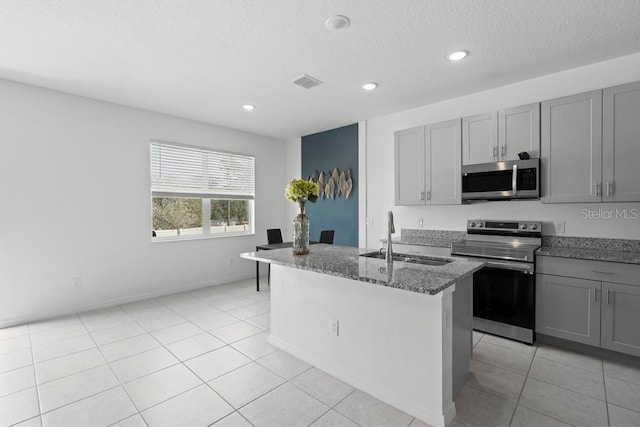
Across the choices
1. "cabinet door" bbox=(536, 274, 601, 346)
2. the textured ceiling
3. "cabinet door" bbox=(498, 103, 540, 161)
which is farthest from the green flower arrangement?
"cabinet door" bbox=(536, 274, 601, 346)

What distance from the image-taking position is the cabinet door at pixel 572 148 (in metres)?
2.70

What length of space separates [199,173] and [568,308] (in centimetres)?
490

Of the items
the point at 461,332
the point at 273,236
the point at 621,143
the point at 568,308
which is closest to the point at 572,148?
the point at 621,143

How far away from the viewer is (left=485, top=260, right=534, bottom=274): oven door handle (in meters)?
2.80

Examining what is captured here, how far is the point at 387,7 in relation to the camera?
6.88 ft

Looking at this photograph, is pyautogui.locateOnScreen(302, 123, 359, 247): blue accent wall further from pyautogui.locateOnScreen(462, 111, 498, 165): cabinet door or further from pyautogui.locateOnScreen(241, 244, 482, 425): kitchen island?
pyautogui.locateOnScreen(241, 244, 482, 425): kitchen island

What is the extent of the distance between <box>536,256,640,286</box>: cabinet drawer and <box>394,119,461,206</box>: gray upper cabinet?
1.05 metres

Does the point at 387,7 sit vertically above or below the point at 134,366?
above

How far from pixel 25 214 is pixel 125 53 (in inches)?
87.5

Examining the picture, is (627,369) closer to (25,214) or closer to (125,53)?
(125,53)

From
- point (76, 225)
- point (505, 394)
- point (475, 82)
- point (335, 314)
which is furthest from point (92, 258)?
point (475, 82)

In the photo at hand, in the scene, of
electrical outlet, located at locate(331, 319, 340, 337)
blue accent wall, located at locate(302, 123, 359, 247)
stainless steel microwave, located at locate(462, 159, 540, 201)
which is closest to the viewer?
electrical outlet, located at locate(331, 319, 340, 337)

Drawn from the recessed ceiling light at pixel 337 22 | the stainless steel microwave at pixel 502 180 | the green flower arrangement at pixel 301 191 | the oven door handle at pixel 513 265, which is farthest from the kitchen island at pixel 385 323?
the recessed ceiling light at pixel 337 22

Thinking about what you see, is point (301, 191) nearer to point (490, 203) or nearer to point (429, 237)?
point (429, 237)
